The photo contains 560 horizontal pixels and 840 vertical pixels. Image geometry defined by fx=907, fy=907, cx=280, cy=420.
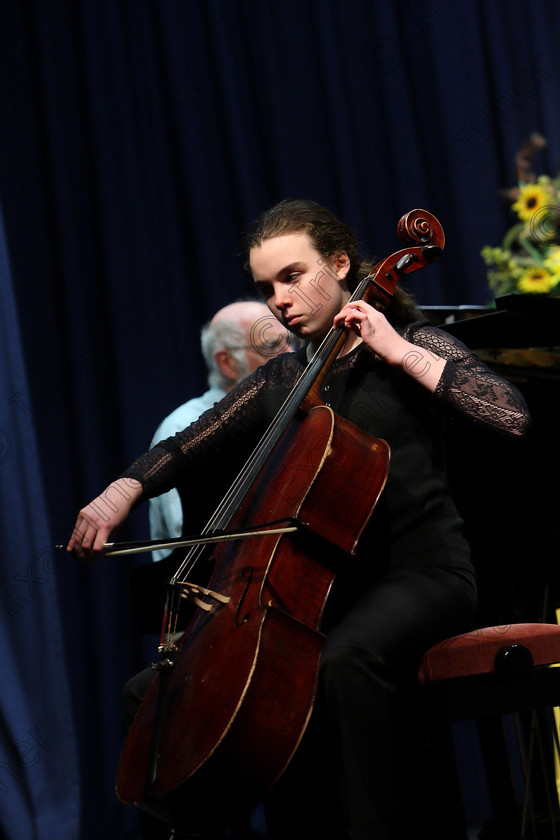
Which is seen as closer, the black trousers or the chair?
the black trousers

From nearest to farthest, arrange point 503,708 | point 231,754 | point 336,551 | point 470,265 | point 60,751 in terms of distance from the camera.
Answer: point 231,754 < point 336,551 < point 503,708 < point 60,751 < point 470,265

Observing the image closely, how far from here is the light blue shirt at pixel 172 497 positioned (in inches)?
112

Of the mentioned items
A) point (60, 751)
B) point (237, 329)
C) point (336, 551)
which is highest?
point (237, 329)

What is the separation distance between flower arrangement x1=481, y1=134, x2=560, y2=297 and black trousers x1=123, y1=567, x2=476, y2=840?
1.08 meters

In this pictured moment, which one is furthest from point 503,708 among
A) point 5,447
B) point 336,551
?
point 5,447

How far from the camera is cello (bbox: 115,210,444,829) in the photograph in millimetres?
1239

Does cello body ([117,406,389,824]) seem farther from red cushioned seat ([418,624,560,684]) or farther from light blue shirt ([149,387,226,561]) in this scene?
light blue shirt ([149,387,226,561])

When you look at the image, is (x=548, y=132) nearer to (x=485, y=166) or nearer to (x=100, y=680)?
(x=485, y=166)

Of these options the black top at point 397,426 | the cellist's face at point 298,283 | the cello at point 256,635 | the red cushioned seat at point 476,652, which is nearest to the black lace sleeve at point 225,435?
the black top at point 397,426

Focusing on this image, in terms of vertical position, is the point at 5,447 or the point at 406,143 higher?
the point at 406,143

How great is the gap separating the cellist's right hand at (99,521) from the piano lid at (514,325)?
80 centimetres

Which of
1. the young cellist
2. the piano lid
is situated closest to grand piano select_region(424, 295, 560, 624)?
the piano lid

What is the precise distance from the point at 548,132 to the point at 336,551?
A: 243 cm

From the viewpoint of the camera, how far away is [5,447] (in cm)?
288
